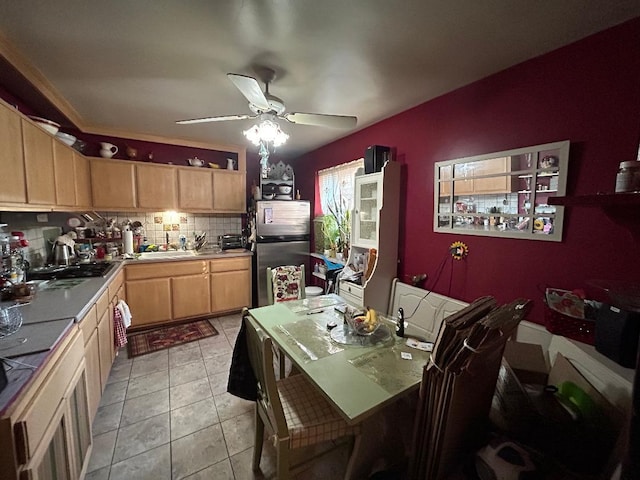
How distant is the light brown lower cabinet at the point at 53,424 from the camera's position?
858 millimetres

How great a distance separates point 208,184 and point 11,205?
2.24m

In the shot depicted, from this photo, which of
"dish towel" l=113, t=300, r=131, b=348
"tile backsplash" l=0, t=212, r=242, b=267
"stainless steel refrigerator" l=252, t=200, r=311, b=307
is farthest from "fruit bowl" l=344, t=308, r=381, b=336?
"tile backsplash" l=0, t=212, r=242, b=267

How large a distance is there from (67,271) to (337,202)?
2.89 meters

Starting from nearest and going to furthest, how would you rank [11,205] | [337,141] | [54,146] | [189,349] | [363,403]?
[363,403]
[11,205]
[54,146]
[189,349]
[337,141]

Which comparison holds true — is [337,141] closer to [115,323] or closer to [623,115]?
[623,115]

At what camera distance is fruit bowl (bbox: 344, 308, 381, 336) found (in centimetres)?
159

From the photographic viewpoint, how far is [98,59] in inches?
66.2

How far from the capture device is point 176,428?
1.80m

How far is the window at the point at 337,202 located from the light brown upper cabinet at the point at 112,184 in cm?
240

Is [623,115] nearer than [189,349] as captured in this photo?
Yes

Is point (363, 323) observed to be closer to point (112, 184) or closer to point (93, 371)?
point (93, 371)

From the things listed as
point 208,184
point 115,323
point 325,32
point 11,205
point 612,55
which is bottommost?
point 115,323

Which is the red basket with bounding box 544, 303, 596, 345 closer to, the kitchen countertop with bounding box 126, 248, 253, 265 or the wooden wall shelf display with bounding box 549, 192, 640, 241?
the wooden wall shelf display with bounding box 549, 192, 640, 241

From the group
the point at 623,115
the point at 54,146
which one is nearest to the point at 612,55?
the point at 623,115
